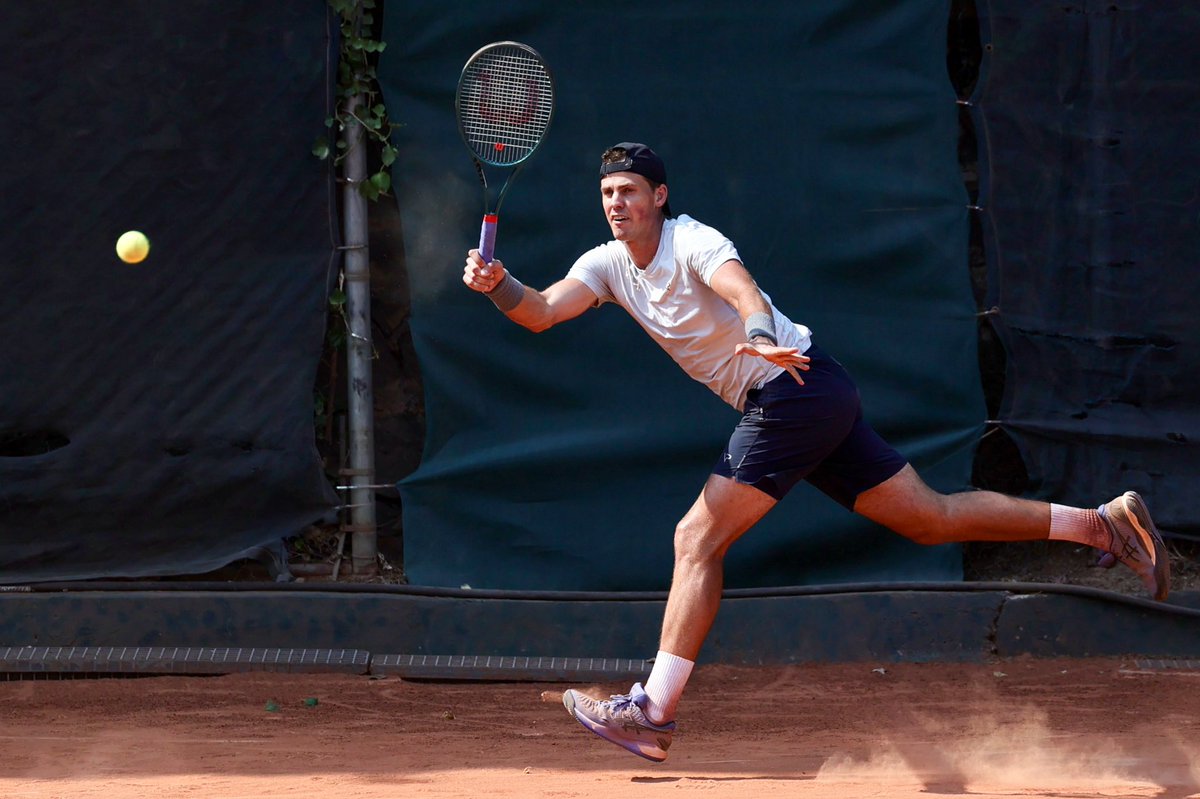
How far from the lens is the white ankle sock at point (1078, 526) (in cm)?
435

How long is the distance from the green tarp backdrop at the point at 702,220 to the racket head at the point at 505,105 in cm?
116

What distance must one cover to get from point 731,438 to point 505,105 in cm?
137

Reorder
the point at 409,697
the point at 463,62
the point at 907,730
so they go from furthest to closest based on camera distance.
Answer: the point at 463,62 → the point at 409,697 → the point at 907,730

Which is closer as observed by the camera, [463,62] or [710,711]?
[710,711]

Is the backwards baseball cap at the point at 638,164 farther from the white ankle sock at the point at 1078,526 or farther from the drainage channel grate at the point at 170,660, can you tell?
the drainage channel grate at the point at 170,660

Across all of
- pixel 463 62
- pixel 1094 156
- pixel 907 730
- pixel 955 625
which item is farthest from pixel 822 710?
pixel 463 62

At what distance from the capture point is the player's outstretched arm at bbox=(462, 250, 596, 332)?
155 inches

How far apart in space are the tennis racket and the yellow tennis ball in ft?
4.67

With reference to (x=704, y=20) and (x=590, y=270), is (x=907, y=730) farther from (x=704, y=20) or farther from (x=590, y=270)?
(x=704, y=20)

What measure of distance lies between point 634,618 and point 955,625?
125 cm

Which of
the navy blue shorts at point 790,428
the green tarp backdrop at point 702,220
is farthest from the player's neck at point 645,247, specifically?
the green tarp backdrop at point 702,220

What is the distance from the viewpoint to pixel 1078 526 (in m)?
4.37

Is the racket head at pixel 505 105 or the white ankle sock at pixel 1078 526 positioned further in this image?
the racket head at pixel 505 105

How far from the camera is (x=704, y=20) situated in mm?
5777
